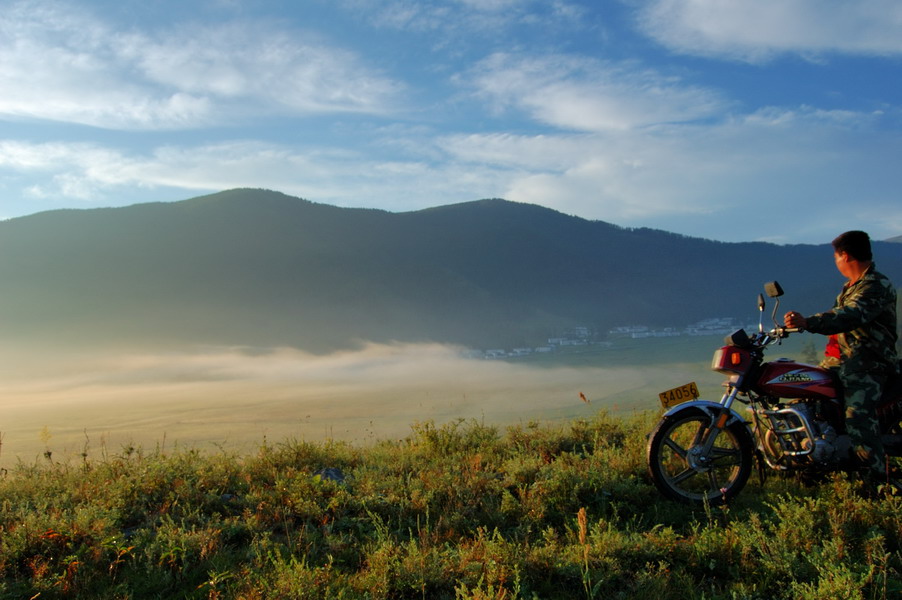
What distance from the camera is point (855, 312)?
487 centimetres

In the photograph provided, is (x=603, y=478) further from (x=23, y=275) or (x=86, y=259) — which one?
(x=86, y=259)

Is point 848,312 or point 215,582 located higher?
point 848,312

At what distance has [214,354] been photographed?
355ft

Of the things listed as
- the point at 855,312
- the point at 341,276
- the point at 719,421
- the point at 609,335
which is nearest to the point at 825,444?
the point at 719,421

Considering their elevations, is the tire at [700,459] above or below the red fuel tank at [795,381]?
below

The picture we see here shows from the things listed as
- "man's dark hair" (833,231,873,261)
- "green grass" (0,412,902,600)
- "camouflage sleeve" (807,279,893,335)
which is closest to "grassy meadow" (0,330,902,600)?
"green grass" (0,412,902,600)

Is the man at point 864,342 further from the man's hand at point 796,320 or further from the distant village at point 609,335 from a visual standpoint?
the distant village at point 609,335

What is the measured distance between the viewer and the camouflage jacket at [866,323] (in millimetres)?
4855

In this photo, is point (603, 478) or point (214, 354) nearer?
point (603, 478)

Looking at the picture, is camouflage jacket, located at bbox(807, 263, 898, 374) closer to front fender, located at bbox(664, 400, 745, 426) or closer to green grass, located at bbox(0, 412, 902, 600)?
front fender, located at bbox(664, 400, 745, 426)

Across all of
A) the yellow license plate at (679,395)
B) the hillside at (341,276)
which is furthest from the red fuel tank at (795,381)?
the hillside at (341,276)

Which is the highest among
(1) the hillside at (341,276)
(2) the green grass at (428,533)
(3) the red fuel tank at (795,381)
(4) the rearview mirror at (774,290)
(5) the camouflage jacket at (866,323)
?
(1) the hillside at (341,276)

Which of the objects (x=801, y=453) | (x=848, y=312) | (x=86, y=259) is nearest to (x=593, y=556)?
(x=801, y=453)

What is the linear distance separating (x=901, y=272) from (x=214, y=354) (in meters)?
161
